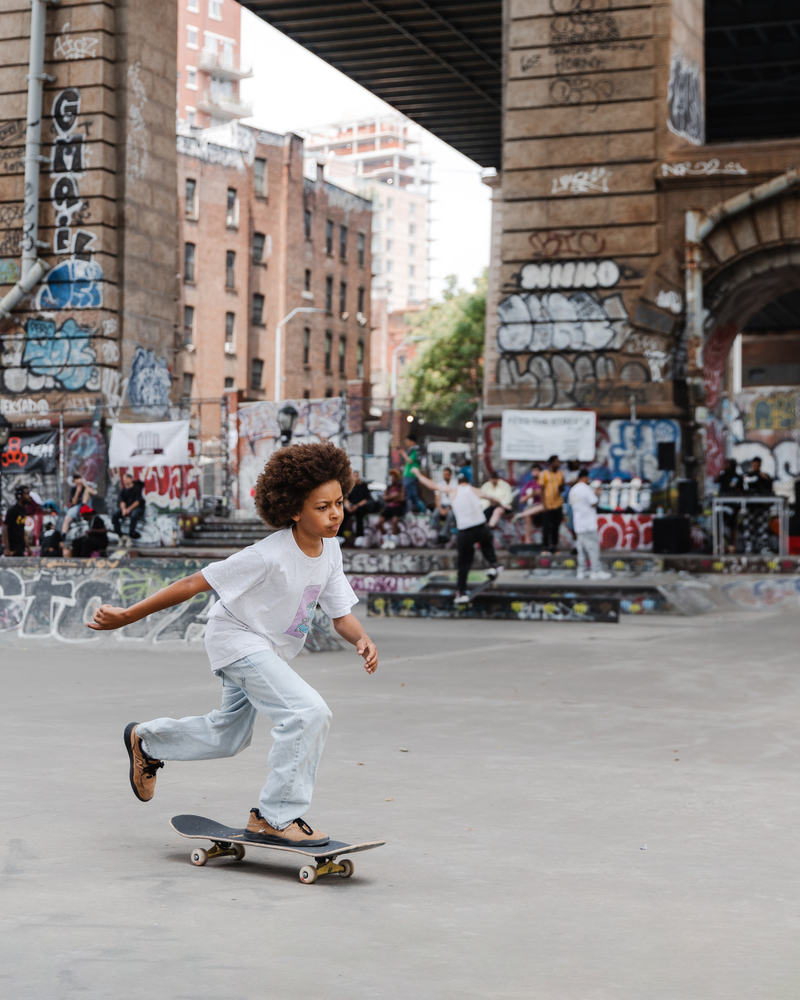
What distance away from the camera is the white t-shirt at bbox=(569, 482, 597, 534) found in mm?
18797

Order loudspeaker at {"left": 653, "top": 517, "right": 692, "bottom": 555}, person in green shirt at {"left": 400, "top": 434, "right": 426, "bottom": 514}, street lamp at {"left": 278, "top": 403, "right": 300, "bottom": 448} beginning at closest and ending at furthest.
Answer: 1. loudspeaker at {"left": 653, "top": 517, "right": 692, "bottom": 555}
2. person in green shirt at {"left": 400, "top": 434, "right": 426, "bottom": 514}
3. street lamp at {"left": 278, "top": 403, "right": 300, "bottom": 448}

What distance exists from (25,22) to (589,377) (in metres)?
12.3

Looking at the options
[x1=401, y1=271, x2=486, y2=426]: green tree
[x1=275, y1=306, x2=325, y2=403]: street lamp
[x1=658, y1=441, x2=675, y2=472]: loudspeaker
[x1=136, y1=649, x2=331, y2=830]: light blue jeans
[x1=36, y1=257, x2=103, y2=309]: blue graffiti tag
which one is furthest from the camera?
[x1=401, y1=271, x2=486, y2=426]: green tree

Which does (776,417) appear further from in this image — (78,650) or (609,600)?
(78,650)

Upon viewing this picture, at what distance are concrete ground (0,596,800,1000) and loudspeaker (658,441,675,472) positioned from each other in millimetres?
10416

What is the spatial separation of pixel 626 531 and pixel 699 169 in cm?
591

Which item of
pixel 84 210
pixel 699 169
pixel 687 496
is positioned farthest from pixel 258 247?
pixel 687 496

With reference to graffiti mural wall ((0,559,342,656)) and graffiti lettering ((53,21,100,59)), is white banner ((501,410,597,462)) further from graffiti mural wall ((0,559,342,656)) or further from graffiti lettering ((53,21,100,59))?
graffiti lettering ((53,21,100,59))

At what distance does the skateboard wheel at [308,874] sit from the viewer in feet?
15.4

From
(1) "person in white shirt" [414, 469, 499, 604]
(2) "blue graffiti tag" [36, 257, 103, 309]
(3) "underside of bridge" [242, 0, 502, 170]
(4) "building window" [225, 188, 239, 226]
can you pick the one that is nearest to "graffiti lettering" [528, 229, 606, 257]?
(1) "person in white shirt" [414, 469, 499, 604]

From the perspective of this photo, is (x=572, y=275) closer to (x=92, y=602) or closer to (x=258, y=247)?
(x=92, y=602)

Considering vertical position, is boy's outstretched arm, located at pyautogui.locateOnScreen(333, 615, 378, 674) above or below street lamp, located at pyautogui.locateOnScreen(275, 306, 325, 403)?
below

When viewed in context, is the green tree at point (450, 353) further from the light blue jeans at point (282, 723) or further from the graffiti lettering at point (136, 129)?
the light blue jeans at point (282, 723)

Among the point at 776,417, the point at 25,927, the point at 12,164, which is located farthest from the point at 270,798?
the point at 776,417
